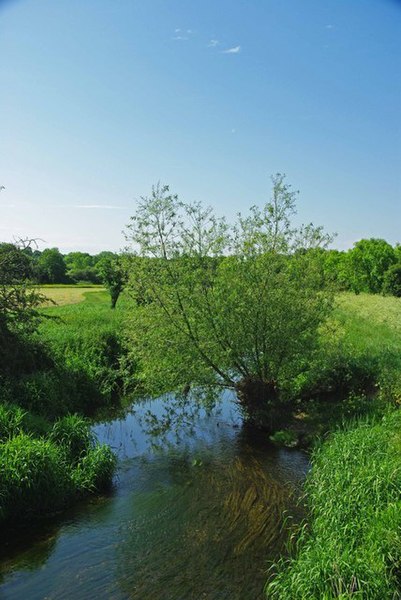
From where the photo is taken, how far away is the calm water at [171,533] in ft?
25.5

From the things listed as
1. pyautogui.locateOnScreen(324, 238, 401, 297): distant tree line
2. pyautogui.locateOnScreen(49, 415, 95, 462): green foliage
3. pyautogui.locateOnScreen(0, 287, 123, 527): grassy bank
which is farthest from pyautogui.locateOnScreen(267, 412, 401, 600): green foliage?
pyautogui.locateOnScreen(324, 238, 401, 297): distant tree line

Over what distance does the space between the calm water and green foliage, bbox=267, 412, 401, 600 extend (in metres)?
0.82

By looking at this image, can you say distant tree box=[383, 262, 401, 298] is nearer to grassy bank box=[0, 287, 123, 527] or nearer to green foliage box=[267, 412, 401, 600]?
grassy bank box=[0, 287, 123, 527]

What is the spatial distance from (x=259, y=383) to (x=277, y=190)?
243 inches

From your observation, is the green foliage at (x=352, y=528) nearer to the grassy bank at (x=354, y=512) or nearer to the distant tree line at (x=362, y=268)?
the grassy bank at (x=354, y=512)

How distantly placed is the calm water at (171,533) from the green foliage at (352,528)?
32.1 inches

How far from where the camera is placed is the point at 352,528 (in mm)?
7629

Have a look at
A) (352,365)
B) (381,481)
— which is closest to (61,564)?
(381,481)

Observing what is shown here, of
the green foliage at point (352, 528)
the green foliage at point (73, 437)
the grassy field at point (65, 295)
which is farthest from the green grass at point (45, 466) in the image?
the grassy field at point (65, 295)

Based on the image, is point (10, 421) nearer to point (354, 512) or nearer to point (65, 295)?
point (354, 512)

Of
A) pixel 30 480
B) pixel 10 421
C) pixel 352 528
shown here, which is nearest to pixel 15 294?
pixel 10 421

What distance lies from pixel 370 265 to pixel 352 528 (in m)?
65.6

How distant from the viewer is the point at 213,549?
8.70m

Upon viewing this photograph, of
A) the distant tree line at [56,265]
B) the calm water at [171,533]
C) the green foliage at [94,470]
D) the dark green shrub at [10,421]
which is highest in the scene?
the distant tree line at [56,265]
